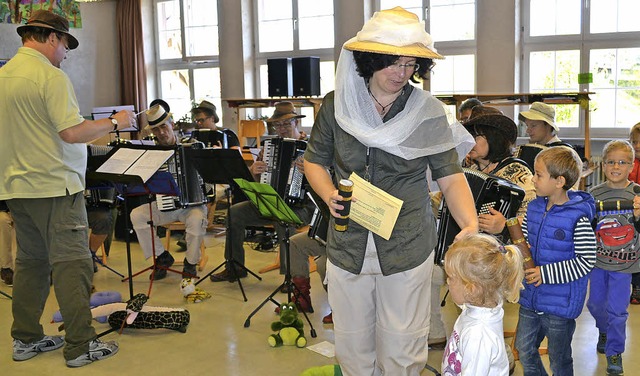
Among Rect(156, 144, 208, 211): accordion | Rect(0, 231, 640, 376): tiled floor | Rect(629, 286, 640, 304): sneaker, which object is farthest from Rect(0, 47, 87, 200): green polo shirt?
Rect(629, 286, 640, 304): sneaker

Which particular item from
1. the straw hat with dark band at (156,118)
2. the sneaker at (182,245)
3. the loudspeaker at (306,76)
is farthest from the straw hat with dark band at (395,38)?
the loudspeaker at (306,76)

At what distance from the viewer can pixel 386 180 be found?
7.72 ft

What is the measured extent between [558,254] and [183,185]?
3.26 metres

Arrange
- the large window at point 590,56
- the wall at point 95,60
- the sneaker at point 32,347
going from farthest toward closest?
1. the wall at point 95,60
2. the large window at point 590,56
3. the sneaker at point 32,347

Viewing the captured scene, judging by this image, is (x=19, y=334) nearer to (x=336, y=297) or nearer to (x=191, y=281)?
(x=191, y=281)

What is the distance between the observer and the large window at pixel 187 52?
1062cm

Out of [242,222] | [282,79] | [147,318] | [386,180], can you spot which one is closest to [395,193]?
[386,180]

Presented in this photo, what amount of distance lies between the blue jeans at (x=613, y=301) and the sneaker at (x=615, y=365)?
0.03 meters

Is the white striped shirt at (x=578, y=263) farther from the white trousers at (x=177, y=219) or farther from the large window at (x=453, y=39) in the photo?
the large window at (x=453, y=39)

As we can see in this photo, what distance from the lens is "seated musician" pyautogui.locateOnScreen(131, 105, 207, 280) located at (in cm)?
530

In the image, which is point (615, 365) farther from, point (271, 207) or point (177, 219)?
point (177, 219)

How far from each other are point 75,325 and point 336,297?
6.24 ft

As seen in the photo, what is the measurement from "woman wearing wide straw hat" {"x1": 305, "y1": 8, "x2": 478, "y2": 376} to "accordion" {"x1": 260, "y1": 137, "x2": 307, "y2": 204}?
233cm

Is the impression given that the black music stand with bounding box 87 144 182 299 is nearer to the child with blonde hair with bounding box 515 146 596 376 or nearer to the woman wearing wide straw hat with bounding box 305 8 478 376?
the woman wearing wide straw hat with bounding box 305 8 478 376
